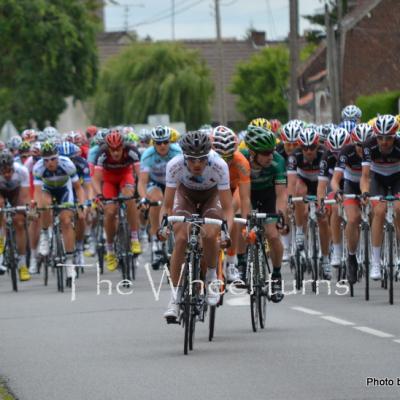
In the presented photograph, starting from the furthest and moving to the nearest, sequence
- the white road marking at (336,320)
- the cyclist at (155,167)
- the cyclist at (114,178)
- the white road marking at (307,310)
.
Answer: the cyclist at (155,167)
the cyclist at (114,178)
the white road marking at (307,310)
the white road marking at (336,320)

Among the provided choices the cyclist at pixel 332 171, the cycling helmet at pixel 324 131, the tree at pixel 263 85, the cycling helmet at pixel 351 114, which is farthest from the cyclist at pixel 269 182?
the tree at pixel 263 85

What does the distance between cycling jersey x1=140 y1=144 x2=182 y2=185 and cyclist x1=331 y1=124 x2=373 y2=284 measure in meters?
3.46

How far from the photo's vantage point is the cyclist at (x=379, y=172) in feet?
55.4

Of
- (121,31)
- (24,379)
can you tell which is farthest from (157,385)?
(121,31)

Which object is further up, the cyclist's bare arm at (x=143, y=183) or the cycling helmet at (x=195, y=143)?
the cycling helmet at (x=195, y=143)

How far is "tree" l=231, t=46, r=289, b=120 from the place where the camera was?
344 ft

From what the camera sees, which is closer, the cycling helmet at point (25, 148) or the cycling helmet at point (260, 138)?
the cycling helmet at point (260, 138)

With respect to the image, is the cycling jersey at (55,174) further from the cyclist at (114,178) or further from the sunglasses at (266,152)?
the sunglasses at (266,152)

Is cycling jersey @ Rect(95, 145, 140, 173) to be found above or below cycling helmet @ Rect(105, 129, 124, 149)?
below

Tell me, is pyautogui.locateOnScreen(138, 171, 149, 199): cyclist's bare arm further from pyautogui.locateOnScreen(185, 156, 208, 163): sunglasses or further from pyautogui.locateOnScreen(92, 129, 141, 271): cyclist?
pyautogui.locateOnScreen(185, 156, 208, 163): sunglasses

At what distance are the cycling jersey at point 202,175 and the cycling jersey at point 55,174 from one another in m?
7.23

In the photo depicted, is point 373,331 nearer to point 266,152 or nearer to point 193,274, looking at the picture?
point 193,274

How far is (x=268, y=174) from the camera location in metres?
15.6

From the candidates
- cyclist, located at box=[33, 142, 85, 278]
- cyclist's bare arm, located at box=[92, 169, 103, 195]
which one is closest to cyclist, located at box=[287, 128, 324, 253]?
cyclist's bare arm, located at box=[92, 169, 103, 195]
